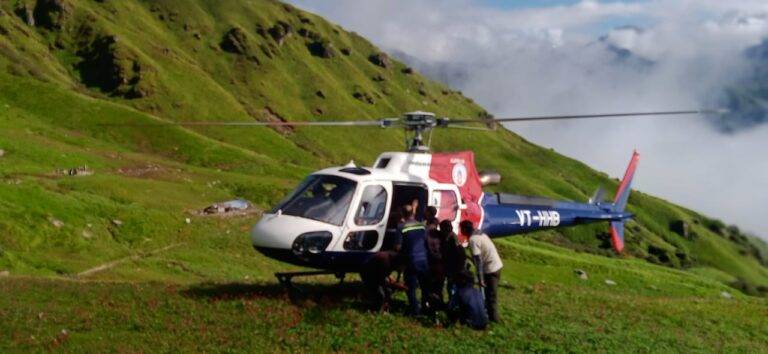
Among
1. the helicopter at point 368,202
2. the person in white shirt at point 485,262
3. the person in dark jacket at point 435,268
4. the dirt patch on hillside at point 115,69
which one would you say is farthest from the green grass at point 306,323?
the dirt patch on hillside at point 115,69

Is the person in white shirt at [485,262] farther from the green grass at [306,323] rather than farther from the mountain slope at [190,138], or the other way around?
the mountain slope at [190,138]

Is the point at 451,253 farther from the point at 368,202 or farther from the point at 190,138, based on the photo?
the point at 190,138

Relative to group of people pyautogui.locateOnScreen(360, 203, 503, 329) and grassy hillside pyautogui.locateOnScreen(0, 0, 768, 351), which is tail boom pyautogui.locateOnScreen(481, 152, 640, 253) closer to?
grassy hillside pyautogui.locateOnScreen(0, 0, 768, 351)

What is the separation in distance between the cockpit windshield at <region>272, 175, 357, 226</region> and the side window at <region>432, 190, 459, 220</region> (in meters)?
2.87

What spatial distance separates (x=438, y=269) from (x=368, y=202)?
255cm

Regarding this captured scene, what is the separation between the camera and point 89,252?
32312 mm

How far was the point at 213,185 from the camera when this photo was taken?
52.9 meters

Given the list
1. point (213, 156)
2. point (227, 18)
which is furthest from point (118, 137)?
point (227, 18)

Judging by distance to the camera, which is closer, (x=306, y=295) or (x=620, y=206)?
(x=306, y=295)

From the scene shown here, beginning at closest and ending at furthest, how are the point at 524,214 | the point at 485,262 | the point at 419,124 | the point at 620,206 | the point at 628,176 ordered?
the point at 485,262
the point at 419,124
the point at 524,214
the point at 620,206
the point at 628,176

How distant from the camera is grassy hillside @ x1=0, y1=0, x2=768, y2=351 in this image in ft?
59.3

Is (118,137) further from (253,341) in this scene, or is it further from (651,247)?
(651,247)

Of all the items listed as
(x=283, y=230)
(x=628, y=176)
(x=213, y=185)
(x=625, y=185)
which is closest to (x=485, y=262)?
(x=283, y=230)

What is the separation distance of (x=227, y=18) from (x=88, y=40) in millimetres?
45333
